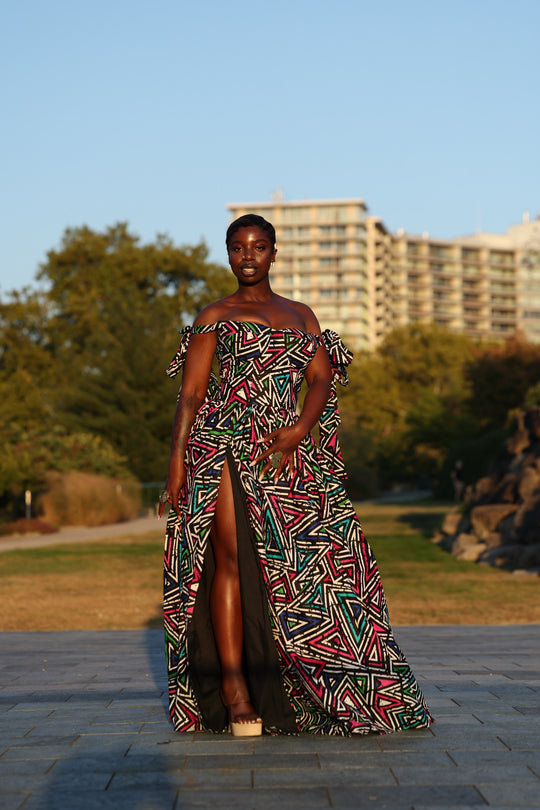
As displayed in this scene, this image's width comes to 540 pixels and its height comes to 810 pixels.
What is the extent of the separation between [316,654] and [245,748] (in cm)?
45

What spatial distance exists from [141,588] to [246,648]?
9.03 m

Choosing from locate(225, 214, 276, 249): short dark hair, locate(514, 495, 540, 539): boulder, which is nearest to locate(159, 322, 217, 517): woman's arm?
locate(225, 214, 276, 249): short dark hair

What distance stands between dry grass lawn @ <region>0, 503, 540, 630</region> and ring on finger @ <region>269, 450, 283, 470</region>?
19.0 ft

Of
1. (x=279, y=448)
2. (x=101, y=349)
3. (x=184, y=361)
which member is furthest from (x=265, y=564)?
(x=101, y=349)

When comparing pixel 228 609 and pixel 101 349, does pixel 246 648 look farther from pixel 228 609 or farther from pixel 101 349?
pixel 101 349

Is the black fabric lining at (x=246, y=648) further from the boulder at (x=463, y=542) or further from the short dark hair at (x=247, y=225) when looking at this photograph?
the boulder at (x=463, y=542)

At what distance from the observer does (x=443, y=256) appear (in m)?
142

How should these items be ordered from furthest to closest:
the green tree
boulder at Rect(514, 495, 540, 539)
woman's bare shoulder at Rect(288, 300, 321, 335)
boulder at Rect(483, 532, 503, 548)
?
the green tree < boulder at Rect(483, 532, 503, 548) < boulder at Rect(514, 495, 540, 539) < woman's bare shoulder at Rect(288, 300, 321, 335)

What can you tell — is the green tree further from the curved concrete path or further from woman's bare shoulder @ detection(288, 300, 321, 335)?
woman's bare shoulder @ detection(288, 300, 321, 335)

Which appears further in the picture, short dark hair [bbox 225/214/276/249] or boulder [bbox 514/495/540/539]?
boulder [bbox 514/495/540/539]

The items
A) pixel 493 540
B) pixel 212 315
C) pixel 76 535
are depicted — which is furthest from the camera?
pixel 76 535

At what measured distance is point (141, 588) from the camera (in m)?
12.7

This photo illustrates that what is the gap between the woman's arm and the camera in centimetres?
402

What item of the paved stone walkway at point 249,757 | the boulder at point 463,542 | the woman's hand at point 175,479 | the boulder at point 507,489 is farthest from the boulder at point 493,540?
the woman's hand at point 175,479
